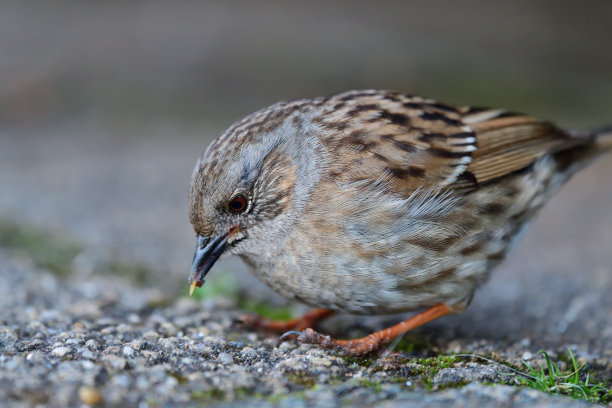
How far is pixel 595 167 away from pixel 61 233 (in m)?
6.40

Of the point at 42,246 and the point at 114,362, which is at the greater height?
the point at 114,362

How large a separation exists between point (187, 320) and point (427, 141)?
197cm

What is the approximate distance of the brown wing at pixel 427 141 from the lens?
420 cm

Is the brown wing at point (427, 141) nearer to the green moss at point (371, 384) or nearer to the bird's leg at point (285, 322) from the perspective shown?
the bird's leg at point (285, 322)

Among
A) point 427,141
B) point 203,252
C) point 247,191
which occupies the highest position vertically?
point 427,141

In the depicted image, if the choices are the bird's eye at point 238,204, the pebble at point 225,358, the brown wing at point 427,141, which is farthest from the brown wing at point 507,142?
the pebble at point 225,358

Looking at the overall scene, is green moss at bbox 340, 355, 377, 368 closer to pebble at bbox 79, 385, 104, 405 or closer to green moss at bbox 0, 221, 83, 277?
pebble at bbox 79, 385, 104, 405

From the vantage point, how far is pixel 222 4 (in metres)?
11.6

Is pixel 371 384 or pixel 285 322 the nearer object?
pixel 371 384

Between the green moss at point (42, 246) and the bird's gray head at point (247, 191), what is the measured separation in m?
2.00

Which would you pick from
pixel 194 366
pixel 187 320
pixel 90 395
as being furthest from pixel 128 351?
pixel 187 320

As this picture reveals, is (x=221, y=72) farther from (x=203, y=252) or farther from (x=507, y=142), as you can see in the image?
(x=203, y=252)

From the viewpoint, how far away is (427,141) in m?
4.40

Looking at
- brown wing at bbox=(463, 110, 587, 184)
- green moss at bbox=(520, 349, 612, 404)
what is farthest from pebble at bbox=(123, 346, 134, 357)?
brown wing at bbox=(463, 110, 587, 184)
